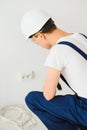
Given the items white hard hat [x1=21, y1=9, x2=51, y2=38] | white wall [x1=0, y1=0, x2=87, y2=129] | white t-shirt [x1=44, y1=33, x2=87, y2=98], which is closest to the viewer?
white t-shirt [x1=44, y1=33, x2=87, y2=98]

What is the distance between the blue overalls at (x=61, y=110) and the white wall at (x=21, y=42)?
0.39 m

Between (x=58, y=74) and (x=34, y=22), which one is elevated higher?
(x=34, y=22)

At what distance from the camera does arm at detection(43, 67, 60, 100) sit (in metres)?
1.25

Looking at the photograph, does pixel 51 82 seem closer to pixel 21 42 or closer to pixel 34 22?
pixel 34 22

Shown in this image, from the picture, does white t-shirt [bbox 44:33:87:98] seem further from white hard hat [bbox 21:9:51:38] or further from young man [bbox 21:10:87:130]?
white hard hat [bbox 21:9:51:38]

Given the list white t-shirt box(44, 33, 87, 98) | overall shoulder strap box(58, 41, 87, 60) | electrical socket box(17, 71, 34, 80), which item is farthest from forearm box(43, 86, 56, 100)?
electrical socket box(17, 71, 34, 80)

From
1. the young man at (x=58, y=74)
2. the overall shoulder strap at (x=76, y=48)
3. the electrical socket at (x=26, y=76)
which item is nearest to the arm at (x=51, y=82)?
the young man at (x=58, y=74)

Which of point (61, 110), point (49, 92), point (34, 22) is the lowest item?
point (61, 110)

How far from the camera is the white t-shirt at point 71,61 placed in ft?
3.95

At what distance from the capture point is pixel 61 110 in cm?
139

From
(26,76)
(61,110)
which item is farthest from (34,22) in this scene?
(26,76)

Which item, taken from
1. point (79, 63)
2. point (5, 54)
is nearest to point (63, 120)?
point (79, 63)

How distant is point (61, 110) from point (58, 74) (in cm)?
24

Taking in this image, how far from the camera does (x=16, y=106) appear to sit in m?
1.90
